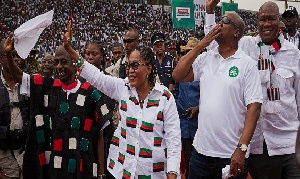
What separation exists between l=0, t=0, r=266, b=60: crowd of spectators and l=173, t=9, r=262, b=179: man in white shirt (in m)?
20.1

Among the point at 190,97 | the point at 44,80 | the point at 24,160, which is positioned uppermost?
the point at 44,80

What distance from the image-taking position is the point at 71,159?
4.23 metres

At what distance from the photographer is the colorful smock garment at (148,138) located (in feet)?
11.2

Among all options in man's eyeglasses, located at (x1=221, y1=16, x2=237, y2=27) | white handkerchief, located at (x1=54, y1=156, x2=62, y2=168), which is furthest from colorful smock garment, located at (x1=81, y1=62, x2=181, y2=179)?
white handkerchief, located at (x1=54, y1=156, x2=62, y2=168)

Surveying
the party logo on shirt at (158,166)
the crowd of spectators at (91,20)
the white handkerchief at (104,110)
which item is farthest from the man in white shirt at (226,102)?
the crowd of spectators at (91,20)

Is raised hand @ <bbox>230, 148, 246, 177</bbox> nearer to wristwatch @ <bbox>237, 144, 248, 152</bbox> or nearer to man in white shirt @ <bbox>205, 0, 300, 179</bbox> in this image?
wristwatch @ <bbox>237, 144, 248, 152</bbox>

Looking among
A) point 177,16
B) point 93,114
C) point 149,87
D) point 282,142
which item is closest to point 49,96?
point 93,114

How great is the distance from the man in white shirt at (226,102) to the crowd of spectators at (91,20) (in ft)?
65.8

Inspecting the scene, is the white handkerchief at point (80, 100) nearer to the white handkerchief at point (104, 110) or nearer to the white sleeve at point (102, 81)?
the white handkerchief at point (104, 110)

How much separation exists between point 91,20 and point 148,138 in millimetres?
29702

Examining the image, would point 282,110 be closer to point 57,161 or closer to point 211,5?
point 211,5

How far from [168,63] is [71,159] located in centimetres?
337

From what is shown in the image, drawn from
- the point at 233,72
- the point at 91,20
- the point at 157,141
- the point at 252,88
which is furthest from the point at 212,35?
the point at 91,20

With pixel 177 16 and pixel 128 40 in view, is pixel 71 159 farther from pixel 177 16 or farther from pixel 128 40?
pixel 177 16
